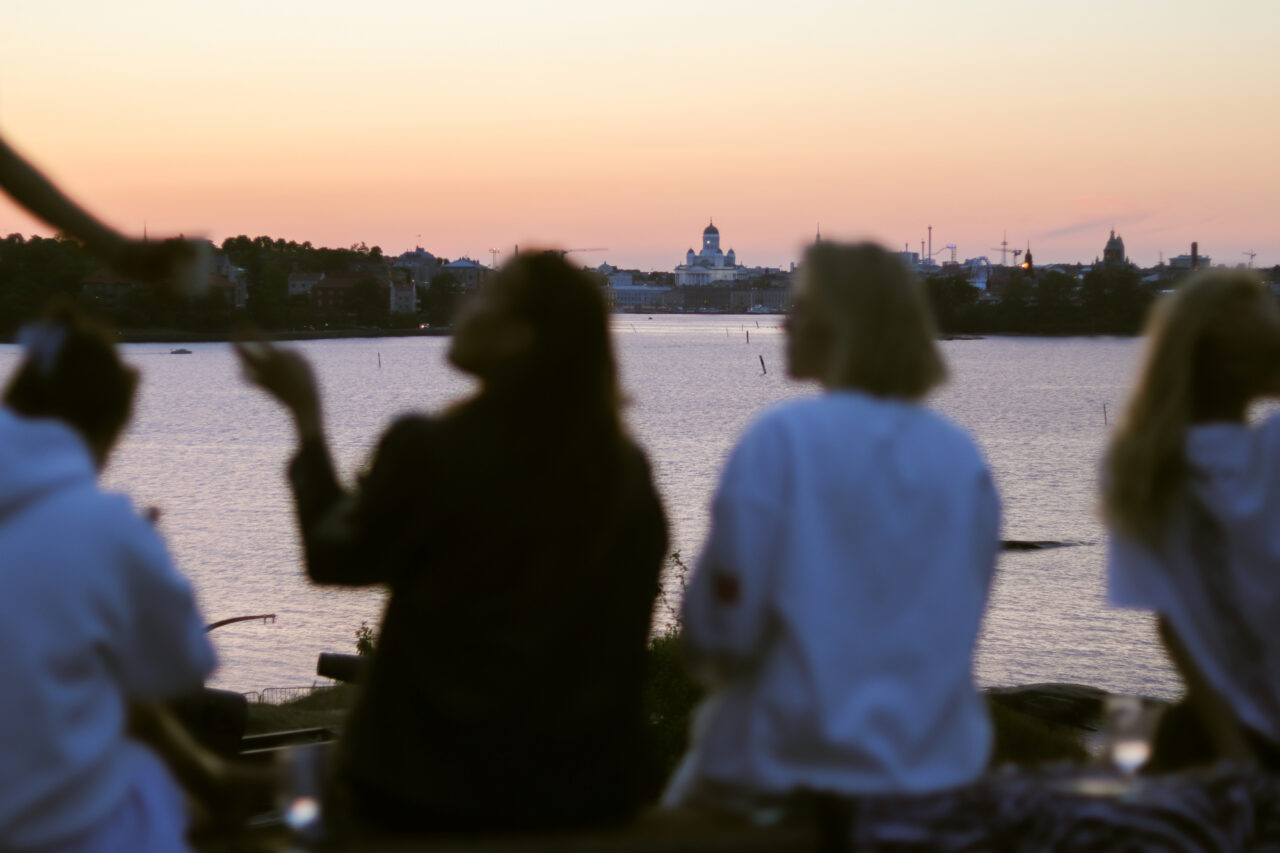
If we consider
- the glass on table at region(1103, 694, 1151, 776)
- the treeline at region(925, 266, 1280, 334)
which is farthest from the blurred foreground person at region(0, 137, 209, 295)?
the treeline at region(925, 266, 1280, 334)

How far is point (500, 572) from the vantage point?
200cm

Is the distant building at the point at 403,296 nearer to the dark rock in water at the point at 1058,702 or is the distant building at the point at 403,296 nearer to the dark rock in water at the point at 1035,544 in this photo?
the dark rock in water at the point at 1035,544

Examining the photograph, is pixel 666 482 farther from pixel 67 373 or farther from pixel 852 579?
pixel 67 373

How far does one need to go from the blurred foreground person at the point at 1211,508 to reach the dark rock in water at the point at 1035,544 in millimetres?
29914

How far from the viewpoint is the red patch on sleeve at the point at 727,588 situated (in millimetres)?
2035

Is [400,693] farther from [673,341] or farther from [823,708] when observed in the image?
[673,341]

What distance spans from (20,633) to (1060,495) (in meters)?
41.5

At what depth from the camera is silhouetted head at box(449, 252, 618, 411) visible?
6.59 ft

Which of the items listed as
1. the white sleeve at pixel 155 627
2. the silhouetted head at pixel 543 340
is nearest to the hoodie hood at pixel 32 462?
the white sleeve at pixel 155 627

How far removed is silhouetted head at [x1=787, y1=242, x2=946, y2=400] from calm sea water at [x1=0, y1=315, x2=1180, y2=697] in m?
0.35

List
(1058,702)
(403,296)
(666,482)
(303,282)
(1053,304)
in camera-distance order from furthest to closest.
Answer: (403,296), (303,282), (1053,304), (666,482), (1058,702)

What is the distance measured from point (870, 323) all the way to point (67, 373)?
1.24 metres

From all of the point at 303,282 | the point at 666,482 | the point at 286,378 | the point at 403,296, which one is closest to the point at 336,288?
the point at 303,282

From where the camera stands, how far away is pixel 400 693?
1999 mm
